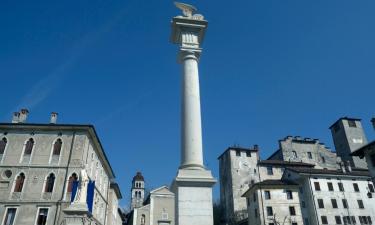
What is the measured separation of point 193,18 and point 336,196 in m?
42.9

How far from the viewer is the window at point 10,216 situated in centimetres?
2789

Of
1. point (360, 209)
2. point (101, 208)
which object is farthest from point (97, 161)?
point (360, 209)

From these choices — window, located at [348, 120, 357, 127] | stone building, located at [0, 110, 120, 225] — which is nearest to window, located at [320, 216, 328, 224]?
stone building, located at [0, 110, 120, 225]

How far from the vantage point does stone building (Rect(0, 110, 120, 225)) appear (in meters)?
28.5

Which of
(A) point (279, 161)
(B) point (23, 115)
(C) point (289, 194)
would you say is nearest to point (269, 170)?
(A) point (279, 161)

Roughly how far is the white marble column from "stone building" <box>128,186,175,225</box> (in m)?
39.6

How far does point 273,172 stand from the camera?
205 ft

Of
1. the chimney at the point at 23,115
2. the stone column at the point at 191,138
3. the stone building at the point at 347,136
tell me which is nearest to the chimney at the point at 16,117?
the chimney at the point at 23,115

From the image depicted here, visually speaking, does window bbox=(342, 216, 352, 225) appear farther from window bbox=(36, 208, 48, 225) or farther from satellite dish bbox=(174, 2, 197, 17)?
satellite dish bbox=(174, 2, 197, 17)

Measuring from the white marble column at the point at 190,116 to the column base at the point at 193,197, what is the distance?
0.53 m

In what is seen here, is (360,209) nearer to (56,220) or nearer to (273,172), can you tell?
(273,172)

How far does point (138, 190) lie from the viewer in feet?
270

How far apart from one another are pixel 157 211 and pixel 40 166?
24.6m

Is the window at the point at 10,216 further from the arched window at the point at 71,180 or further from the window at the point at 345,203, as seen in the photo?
the window at the point at 345,203
